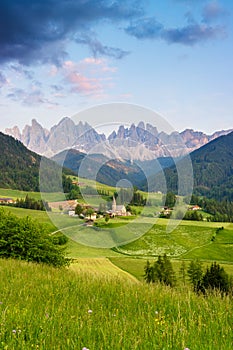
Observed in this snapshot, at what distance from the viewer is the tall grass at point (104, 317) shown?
4059 millimetres

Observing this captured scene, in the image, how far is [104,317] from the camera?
5.79m

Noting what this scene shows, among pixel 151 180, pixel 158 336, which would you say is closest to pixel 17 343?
pixel 158 336

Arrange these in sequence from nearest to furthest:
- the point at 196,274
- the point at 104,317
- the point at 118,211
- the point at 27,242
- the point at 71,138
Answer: the point at 104,317 → the point at 71,138 → the point at 27,242 → the point at 118,211 → the point at 196,274

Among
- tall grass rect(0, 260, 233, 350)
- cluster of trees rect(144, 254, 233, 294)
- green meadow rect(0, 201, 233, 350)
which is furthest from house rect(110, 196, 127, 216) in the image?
tall grass rect(0, 260, 233, 350)

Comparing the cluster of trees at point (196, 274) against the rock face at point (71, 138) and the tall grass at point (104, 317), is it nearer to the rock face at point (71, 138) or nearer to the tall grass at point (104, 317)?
the rock face at point (71, 138)

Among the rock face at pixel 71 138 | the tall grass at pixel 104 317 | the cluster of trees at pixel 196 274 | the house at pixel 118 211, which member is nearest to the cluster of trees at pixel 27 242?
the house at pixel 118 211

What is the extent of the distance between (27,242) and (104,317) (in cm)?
2170

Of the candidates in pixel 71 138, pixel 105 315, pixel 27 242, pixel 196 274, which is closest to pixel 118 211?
pixel 27 242

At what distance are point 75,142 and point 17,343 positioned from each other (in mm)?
16747

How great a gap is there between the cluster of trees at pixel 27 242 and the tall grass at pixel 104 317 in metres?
16.8

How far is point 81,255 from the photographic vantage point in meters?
73.4

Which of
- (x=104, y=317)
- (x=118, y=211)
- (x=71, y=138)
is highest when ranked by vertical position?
(x=71, y=138)

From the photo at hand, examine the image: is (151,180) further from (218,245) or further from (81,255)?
(218,245)

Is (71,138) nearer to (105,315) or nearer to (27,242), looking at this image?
(27,242)
